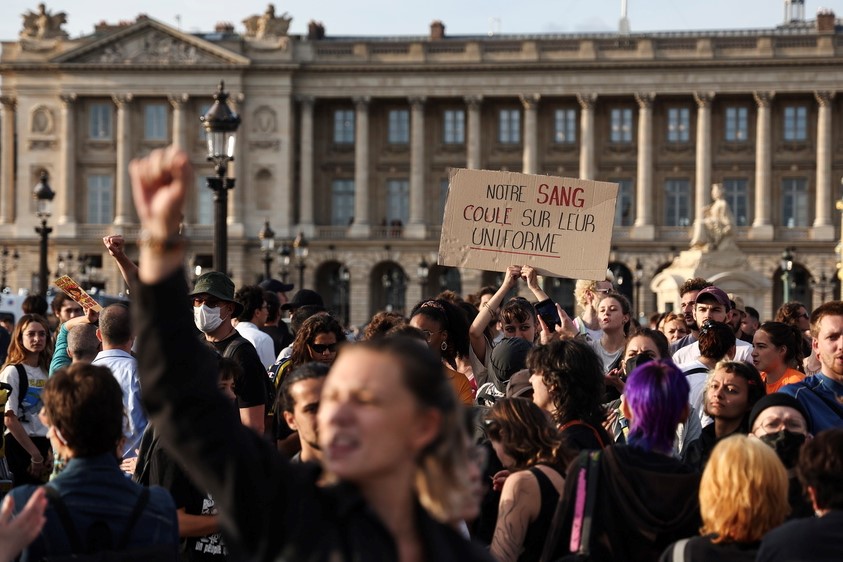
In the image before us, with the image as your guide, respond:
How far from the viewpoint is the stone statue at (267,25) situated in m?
68.9

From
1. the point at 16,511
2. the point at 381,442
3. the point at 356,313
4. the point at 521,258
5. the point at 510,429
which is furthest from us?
the point at 356,313

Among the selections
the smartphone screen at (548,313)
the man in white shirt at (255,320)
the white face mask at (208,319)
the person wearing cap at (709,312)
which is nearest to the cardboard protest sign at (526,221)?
the smartphone screen at (548,313)

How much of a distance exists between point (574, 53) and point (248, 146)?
16042 mm

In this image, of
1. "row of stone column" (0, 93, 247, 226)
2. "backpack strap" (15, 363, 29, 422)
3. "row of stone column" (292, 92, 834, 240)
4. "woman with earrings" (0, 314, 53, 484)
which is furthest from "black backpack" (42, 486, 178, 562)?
"row of stone column" (0, 93, 247, 226)

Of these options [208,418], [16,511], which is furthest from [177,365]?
[16,511]

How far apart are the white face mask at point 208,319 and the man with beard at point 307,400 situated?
3065 millimetres

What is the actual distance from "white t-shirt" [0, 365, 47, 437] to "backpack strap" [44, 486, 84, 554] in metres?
5.27

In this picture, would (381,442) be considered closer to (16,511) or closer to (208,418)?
(208,418)

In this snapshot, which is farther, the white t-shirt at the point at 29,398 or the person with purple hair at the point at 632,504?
the white t-shirt at the point at 29,398

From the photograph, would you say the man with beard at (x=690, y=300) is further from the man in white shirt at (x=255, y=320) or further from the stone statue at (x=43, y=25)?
the stone statue at (x=43, y=25)

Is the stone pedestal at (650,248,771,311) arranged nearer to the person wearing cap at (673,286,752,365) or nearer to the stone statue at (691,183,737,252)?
the stone statue at (691,183,737,252)

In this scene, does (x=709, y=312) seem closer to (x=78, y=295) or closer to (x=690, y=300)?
(x=690, y=300)

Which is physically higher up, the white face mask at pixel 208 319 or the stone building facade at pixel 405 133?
the stone building facade at pixel 405 133

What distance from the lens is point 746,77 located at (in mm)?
68625
